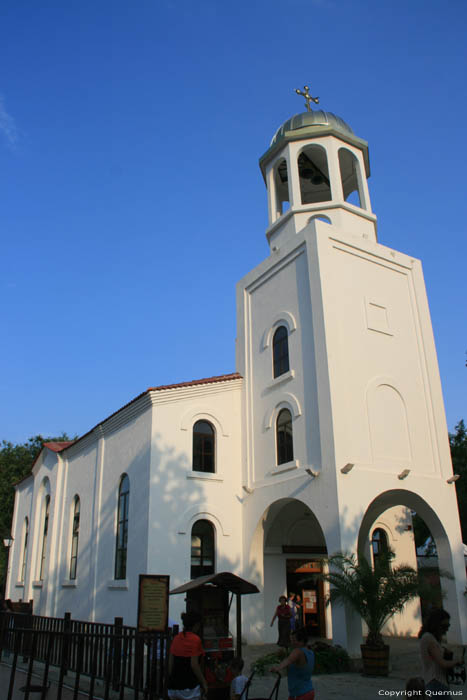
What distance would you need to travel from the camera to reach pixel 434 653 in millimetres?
6059

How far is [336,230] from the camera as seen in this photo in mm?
17828

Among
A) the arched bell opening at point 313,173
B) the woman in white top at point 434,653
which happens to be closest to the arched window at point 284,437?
the arched bell opening at point 313,173

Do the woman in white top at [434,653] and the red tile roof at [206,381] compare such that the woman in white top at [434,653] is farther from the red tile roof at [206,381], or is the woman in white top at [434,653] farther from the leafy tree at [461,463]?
the leafy tree at [461,463]

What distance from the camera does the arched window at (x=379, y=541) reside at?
20.0m

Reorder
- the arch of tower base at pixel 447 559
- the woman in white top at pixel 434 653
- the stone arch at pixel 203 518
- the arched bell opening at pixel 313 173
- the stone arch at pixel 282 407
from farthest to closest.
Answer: the arched bell opening at pixel 313 173 < the stone arch at pixel 203 518 < the stone arch at pixel 282 407 < the arch of tower base at pixel 447 559 < the woman in white top at pixel 434 653

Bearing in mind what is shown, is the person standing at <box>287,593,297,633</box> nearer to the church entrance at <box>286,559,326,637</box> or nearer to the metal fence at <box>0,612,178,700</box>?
the church entrance at <box>286,559,326,637</box>

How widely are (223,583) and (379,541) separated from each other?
10648 mm

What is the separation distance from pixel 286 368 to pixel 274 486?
3.60 metres

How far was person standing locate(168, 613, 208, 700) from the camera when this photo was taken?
704cm

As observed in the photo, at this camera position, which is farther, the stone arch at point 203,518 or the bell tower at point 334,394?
the stone arch at point 203,518

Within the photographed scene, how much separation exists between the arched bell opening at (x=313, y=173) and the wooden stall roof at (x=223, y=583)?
14634mm

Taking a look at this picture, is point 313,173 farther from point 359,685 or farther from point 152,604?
point 359,685

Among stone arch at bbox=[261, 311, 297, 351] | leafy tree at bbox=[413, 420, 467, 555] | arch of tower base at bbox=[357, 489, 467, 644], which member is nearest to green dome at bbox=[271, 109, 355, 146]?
stone arch at bbox=[261, 311, 297, 351]

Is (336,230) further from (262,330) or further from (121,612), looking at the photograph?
(121,612)
